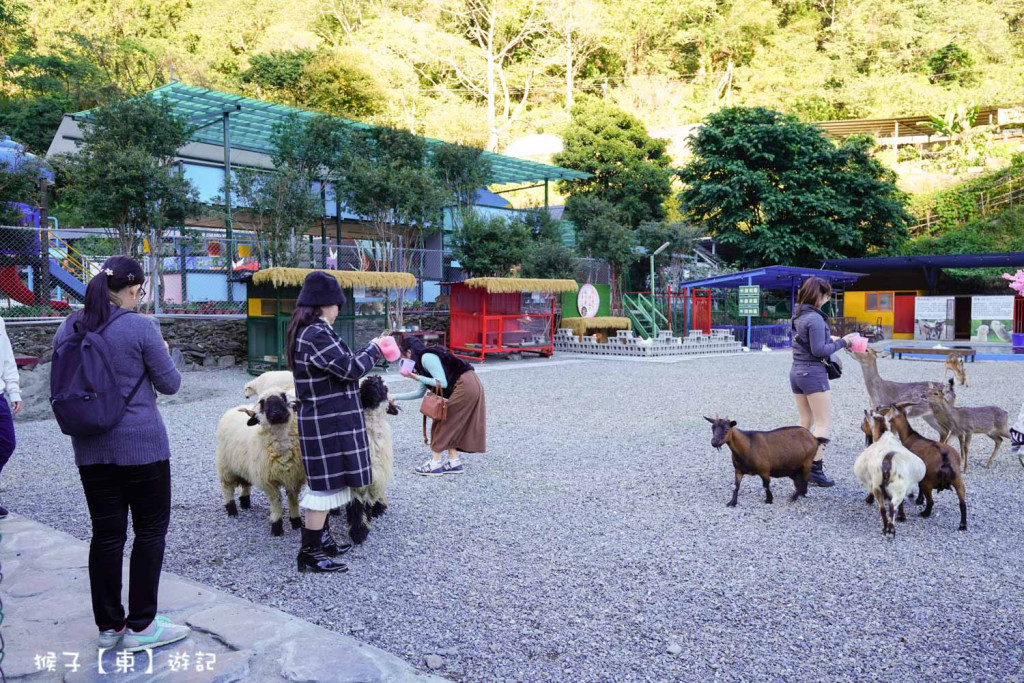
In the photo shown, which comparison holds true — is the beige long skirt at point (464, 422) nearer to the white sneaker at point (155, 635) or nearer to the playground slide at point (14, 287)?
the white sneaker at point (155, 635)

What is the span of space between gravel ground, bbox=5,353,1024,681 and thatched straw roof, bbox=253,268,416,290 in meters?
5.99

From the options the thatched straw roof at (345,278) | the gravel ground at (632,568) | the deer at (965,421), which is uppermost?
the thatched straw roof at (345,278)

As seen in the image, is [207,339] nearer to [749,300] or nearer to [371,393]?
[371,393]

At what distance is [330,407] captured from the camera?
383 cm


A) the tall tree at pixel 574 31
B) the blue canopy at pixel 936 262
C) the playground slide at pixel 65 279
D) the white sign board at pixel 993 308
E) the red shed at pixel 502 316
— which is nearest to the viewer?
the playground slide at pixel 65 279

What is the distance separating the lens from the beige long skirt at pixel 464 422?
605 centimetres

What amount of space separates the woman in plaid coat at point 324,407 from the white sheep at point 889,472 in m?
3.24

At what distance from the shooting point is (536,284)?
17.5 m

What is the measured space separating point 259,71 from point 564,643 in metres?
35.5

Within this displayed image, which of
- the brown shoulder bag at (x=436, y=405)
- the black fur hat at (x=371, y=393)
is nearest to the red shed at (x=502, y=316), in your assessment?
the brown shoulder bag at (x=436, y=405)

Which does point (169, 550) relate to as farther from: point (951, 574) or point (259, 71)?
point (259, 71)

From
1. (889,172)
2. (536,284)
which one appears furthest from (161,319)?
(889,172)

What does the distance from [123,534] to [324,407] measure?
115 cm

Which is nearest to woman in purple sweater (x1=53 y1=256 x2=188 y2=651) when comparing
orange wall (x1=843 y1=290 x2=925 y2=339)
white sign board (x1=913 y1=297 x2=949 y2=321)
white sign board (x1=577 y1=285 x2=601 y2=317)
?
white sign board (x1=577 y1=285 x2=601 y2=317)
